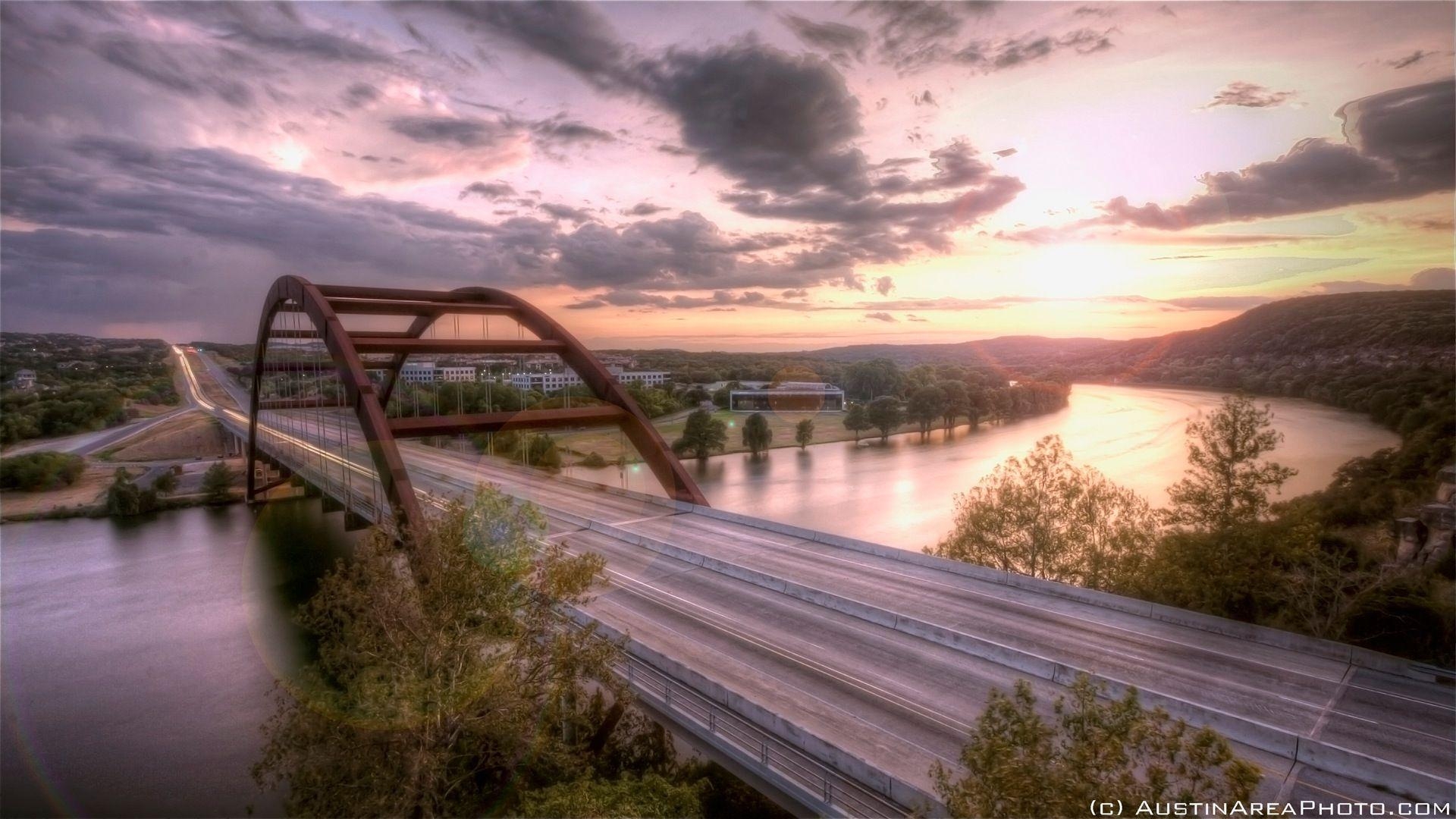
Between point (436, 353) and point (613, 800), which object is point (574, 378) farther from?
point (613, 800)

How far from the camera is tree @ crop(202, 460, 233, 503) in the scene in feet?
111

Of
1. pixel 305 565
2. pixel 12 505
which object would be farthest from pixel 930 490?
pixel 12 505

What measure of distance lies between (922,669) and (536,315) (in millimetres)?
15773

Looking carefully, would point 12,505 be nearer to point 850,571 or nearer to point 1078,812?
point 850,571

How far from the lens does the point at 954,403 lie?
4603 centimetres

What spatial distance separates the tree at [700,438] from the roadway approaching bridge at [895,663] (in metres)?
23.0

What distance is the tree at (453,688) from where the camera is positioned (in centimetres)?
558

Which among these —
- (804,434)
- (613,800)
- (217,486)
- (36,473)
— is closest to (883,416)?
(804,434)

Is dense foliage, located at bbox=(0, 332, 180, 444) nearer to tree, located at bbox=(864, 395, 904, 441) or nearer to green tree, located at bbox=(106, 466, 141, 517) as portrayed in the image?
green tree, located at bbox=(106, 466, 141, 517)

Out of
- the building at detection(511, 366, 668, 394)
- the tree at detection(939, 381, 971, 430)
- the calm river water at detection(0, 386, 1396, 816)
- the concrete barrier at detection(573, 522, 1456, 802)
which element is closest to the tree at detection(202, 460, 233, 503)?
the calm river water at detection(0, 386, 1396, 816)

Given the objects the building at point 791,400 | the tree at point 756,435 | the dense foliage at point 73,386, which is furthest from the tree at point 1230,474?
the dense foliage at point 73,386

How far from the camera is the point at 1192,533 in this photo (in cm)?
1229

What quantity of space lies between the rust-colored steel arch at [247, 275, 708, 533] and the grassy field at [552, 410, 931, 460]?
69.0 ft

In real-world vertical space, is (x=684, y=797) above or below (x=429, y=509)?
below
